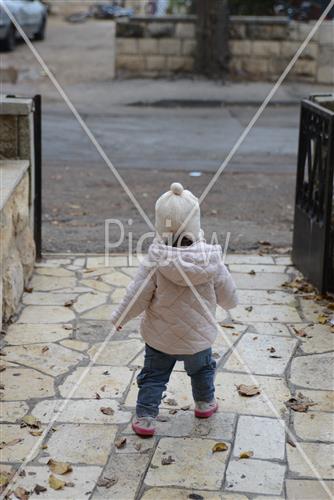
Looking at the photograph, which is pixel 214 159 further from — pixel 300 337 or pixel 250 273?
pixel 300 337

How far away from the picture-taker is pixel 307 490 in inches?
153

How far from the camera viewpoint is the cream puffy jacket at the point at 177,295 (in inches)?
165

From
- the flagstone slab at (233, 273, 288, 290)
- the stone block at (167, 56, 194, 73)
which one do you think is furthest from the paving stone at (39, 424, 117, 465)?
the stone block at (167, 56, 194, 73)

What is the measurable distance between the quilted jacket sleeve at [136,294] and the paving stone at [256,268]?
2.73 metres

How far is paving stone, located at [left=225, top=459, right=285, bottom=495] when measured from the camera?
153 inches

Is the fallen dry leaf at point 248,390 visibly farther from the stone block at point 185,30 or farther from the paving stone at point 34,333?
the stone block at point 185,30

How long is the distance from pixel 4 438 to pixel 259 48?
47.8 ft

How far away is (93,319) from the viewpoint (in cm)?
595

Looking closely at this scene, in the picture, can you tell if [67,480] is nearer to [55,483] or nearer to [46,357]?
[55,483]

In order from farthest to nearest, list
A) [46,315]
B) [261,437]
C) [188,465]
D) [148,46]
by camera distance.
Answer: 1. [148,46]
2. [46,315]
3. [261,437]
4. [188,465]

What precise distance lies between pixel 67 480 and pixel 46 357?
1430 mm

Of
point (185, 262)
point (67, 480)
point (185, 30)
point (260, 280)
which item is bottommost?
point (67, 480)

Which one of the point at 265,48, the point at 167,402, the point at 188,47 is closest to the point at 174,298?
the point at 167,402

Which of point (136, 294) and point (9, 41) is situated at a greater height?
point (9, 41)
